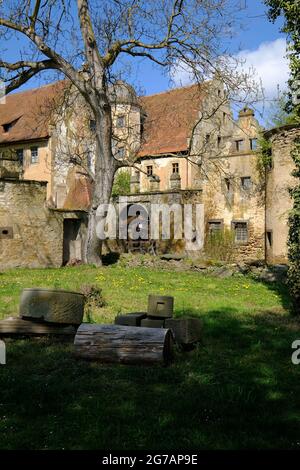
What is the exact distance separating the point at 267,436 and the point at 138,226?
23253mm

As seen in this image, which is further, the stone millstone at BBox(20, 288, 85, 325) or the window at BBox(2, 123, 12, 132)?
the window at BBox(2, 123, 12, 132)

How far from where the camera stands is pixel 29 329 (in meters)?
7.39

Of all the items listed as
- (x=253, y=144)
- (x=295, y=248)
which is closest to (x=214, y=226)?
(x=253, y=144)

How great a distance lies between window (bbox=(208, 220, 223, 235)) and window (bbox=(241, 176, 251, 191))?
7.58 ft

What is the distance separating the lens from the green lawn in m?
4.11

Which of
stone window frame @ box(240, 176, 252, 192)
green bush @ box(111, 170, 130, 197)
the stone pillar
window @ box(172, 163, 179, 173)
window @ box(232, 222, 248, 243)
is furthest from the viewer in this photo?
green bush @ box(111, 170, 130, 197)

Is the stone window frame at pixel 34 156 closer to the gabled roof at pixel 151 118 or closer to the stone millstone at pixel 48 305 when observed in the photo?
the gabled roof at pixel 151 118

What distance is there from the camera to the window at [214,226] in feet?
84.1

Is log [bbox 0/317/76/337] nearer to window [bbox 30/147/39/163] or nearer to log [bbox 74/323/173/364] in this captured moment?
log [bbox 74/323/173/364]

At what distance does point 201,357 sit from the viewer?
21.9 feet

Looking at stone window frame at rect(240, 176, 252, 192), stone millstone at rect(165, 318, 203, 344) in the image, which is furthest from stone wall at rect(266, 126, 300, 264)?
stone millstone at rect(165, 318, 203, 344)

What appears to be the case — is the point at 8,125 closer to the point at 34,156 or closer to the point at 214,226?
the point at 34,156

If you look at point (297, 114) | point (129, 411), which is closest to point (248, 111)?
point (297, 114)

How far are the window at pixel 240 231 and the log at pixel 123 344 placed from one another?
19.2 meters
